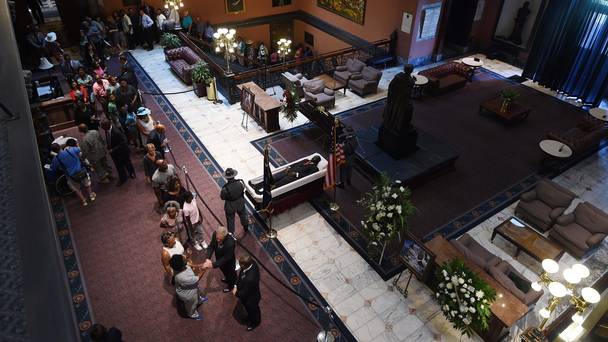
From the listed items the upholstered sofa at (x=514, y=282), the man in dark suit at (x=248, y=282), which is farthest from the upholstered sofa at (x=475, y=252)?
the man in dark suit at (x=248, y=282)

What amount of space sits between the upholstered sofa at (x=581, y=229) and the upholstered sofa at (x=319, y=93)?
5963mm

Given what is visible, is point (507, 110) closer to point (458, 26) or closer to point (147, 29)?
point (458, 26)

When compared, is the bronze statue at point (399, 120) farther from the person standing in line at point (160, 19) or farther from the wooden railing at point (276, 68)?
the person standing in line at point (160, 19)

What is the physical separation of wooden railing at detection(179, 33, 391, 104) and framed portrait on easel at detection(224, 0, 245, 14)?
2344 millimetres

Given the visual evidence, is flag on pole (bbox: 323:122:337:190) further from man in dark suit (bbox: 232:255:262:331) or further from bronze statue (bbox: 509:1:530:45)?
bronze statue (bbox: 509:1:530:45)

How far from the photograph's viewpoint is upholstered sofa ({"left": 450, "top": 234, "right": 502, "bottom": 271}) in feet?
20.0

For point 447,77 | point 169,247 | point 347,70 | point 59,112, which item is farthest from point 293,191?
point 447,77

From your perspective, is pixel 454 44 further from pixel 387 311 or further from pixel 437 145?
pixel 387 311

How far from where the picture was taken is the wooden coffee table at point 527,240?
6559 millimetres

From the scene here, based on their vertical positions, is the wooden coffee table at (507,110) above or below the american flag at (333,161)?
below

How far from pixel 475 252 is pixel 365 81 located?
651 centimetres

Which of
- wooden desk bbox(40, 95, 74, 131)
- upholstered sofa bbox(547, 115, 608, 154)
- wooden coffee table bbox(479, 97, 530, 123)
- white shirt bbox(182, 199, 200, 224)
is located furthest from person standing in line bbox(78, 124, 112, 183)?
upholstered sofa bbox(547, 115, 608, 154)

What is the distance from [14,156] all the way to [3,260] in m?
0.86

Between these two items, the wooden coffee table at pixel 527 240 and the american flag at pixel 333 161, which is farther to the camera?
the american flag at pixel 333 161
